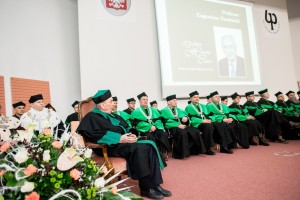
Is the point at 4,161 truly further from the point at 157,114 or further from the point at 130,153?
the point at 157,114

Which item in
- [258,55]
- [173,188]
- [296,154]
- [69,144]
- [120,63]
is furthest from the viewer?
[258,55]

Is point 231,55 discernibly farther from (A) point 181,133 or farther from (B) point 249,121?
(A) point 181,133

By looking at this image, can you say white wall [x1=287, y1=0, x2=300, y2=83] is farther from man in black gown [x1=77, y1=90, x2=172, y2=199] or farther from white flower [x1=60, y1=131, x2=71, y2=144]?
white flower [x1=60, y1=131, x2=71, y2=144]

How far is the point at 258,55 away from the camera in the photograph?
778 centimetres

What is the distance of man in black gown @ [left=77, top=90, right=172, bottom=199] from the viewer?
2488mm

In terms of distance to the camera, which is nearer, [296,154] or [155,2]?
[296,154]

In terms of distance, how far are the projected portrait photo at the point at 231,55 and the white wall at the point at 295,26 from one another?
4048 millimetres

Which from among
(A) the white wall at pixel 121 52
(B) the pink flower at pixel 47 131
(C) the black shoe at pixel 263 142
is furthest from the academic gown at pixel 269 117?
(B) the pink flower at pixel 47 131

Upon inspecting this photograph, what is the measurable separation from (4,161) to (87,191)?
0.91 ft

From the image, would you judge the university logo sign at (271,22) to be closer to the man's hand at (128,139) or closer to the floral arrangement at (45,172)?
the man's hand at (128,139)

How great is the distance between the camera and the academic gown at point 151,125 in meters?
4.73

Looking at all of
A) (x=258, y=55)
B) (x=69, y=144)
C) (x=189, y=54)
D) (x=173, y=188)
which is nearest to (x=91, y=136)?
(x=173, y=188)

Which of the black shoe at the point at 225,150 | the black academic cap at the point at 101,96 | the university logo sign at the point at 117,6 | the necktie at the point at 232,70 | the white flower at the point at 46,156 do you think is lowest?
the black shoe at the point at 225,150

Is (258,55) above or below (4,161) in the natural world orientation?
A: above
